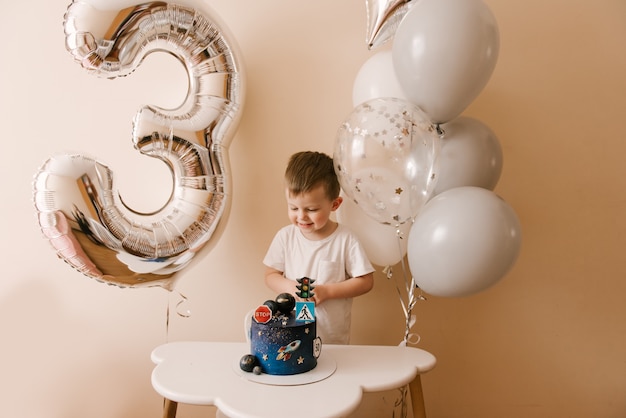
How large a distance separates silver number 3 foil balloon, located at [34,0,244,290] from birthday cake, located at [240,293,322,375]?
334 mm

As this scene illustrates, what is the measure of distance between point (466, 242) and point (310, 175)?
1.53 ft

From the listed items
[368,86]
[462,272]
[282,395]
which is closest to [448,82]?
[368,86]

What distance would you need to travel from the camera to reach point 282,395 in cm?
105

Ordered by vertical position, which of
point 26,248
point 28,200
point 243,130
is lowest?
point 26,248

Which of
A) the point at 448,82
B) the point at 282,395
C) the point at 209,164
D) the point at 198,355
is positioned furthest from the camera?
the point at 209,164

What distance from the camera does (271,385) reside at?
109 cm

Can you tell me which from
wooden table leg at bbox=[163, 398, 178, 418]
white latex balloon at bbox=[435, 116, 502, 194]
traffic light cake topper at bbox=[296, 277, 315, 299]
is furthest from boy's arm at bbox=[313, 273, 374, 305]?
wooden table leg at bbox=[163, 398, 178, 418]

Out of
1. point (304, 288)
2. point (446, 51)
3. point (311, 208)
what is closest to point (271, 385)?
point (304, 288)

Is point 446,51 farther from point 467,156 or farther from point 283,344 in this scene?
point 283,344

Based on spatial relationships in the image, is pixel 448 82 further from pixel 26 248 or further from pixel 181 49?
Result: pixel 26 248

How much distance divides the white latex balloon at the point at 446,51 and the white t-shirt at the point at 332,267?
471mm

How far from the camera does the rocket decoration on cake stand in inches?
44.4

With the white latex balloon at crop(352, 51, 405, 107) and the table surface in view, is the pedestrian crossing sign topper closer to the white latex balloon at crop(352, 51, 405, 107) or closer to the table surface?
the table surface

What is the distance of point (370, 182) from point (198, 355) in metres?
0.64
